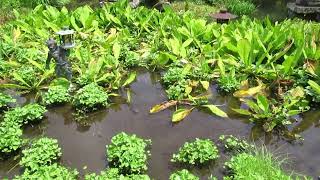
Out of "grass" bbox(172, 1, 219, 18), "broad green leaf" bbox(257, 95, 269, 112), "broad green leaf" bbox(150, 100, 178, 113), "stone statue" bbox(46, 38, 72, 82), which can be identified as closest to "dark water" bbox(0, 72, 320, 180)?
"broad green leaf" bbox(150, 100, 178, 113)

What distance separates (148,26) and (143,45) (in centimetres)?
95

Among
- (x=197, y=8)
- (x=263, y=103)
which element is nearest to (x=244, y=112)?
(x=263, y=103)

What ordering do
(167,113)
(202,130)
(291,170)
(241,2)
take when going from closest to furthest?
(291,170)
(202,130)
(167,113)
(241,2)

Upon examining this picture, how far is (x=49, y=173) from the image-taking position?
4094mm

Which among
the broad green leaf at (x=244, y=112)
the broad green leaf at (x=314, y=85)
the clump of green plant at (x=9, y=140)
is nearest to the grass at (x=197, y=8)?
the broad green leaf at (x=314, y=85)

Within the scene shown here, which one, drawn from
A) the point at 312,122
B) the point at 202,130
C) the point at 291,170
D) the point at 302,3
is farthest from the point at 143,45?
the point at 302,3

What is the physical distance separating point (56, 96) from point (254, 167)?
9.73ft

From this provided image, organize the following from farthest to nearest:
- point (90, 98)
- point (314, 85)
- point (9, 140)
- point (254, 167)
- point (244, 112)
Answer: point (314, 85), point (90, 98), point (244, 112), point (9, 140), point (254, 167)

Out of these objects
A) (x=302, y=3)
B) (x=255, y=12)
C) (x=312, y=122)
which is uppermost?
(x=312, y=122)

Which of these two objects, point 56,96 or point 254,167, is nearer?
point 254,167

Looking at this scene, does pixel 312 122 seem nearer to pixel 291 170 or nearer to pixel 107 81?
pixel 291 170

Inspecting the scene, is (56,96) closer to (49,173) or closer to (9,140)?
(9,140)

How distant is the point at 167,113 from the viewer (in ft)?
18.4

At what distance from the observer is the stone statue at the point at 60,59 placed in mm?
5883
